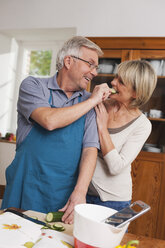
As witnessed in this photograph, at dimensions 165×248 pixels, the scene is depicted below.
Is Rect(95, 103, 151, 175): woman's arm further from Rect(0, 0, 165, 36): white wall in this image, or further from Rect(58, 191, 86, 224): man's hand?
Rect(0, 0, 165, 36): white wall

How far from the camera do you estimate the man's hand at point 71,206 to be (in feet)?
3.11

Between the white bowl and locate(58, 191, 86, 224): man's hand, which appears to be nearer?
the white bowl

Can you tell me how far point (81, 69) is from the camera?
5.07 feet

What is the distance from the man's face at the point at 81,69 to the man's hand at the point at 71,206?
1.99 ft

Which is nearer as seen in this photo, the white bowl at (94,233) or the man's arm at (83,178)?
the white bowl at (94,233)

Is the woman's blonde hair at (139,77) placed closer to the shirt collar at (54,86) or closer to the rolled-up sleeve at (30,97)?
the shirt collar at (54,86)

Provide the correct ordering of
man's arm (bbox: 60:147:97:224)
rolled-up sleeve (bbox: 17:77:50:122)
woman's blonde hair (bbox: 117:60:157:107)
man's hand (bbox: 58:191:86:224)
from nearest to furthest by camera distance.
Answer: man's hand (bbox: 58:191:86:224) < man's arm (bbox: 60:147:97:224) < rolled-up sleeve (bbox: 17:77:50:122) < woman's blonde hair (bbox: 117:60:157:107)

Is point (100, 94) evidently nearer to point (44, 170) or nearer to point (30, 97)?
→ point (30, 97)

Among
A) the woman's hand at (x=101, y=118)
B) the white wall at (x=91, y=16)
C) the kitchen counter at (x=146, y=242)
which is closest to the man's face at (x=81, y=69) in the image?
the woman's hand at (x=101, y=118)

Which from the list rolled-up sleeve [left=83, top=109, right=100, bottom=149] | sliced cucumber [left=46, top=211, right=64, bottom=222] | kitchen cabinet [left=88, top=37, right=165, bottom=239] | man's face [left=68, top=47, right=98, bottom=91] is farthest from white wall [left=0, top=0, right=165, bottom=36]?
sliced cucumber [left=46, top=211, right=64, bottom=222]

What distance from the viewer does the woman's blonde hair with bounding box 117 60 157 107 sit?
1.58 m

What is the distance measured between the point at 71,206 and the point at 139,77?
2.76 feet

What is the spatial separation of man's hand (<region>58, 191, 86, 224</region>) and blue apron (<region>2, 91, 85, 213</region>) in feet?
0.39

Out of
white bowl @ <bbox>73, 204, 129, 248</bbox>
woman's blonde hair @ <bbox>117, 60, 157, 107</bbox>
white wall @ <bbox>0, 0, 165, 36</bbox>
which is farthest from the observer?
white wall @ <bbox>0, 0, 165, 36</bbox>
